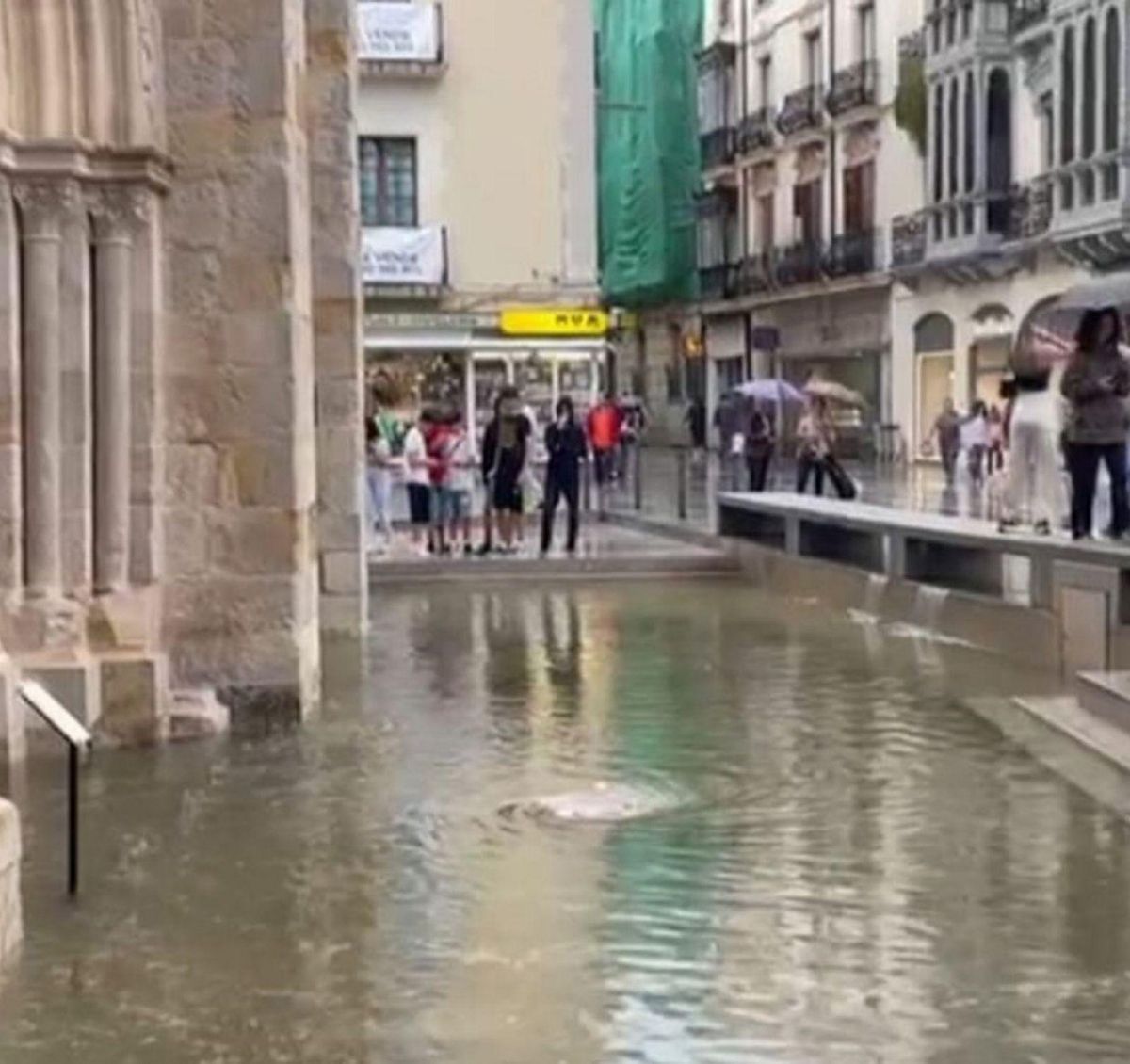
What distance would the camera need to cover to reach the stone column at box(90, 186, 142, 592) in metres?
11.1

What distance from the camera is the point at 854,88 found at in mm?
52094

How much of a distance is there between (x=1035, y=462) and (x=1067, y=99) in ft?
84.4

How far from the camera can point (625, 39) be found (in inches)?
2317

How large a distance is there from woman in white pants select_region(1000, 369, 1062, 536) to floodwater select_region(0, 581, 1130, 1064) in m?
4.68

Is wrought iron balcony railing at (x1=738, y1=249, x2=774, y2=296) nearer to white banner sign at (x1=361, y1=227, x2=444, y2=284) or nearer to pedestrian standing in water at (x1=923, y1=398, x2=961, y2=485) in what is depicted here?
pedestrian standing in water at (x1=923, y1=398, x2=961, y2=485)

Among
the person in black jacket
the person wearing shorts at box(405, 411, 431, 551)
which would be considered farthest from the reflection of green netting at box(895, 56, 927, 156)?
the person in black jacket

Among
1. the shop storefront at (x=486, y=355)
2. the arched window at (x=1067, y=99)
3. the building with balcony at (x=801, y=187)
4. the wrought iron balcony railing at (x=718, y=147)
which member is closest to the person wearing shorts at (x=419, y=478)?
the shop storefront at (x=486, y=355)

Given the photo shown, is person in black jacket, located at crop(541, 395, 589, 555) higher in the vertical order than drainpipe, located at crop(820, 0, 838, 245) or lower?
lower

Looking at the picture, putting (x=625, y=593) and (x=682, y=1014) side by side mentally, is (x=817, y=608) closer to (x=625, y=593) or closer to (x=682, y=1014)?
(x=625, y=593)

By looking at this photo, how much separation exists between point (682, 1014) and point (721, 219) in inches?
2300

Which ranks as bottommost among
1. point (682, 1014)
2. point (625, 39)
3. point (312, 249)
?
point (682, 1014)

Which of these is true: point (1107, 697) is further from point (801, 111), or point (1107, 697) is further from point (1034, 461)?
point (801, 111)

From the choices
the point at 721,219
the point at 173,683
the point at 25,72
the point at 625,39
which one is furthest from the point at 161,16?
the point at 721,219

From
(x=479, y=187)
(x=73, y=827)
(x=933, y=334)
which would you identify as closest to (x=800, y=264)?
(x=933, y=334)
